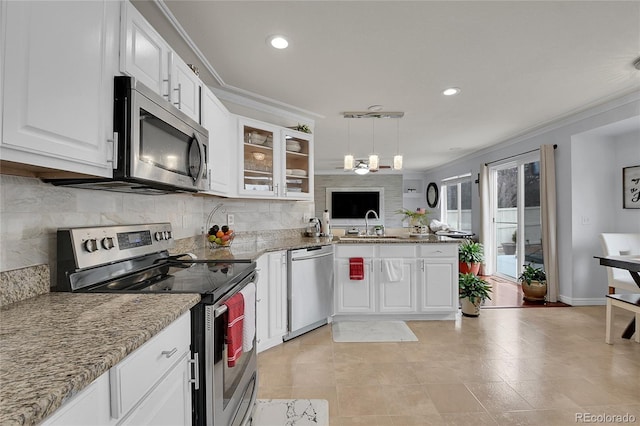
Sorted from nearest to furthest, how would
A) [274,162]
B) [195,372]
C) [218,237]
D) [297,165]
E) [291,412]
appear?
[195,372], [291,412], [218,237], [274,162], [297,165]

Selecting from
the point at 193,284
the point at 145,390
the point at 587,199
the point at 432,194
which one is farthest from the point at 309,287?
the point at 432,194

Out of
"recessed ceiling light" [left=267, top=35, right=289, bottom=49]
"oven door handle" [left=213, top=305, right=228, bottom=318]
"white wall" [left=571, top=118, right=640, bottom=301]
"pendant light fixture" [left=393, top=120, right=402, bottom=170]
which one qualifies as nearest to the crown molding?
"recessed ceiling light" [left=267, top=35, right=289, bottom=49]

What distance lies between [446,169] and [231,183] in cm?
679

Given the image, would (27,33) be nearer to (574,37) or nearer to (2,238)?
(2,238)

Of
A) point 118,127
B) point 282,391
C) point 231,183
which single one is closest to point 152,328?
point 118,127

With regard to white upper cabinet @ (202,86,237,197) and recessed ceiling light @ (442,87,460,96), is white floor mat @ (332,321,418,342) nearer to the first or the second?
white upper cabinet @ (202,86,237,197)

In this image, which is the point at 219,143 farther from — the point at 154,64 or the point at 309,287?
the point at 309,287

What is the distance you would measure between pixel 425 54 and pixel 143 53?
6.38 feet

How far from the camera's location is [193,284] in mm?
1418

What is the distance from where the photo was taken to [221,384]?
135 centimetres

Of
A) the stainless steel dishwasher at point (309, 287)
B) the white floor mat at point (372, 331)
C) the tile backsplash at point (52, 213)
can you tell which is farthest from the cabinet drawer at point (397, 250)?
the tile backsplash at point (52, 213)

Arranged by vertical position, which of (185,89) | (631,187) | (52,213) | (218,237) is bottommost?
(218,237)

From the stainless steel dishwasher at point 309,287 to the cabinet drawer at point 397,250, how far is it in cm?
57

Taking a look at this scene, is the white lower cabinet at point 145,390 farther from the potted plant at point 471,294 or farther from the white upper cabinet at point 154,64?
the potted plant at point 471,294
